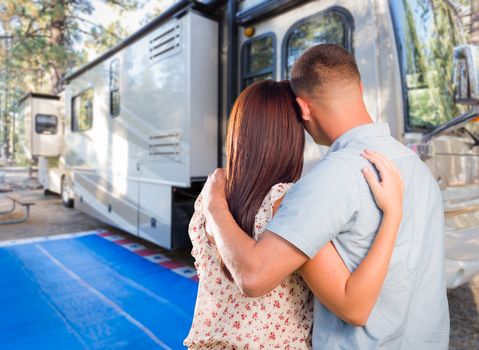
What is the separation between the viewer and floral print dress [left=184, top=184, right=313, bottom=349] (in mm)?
1074

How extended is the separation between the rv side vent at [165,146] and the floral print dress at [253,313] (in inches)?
112

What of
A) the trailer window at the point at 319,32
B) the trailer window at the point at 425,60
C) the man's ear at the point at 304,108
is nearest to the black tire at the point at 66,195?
the trailer window at the point at 319,32

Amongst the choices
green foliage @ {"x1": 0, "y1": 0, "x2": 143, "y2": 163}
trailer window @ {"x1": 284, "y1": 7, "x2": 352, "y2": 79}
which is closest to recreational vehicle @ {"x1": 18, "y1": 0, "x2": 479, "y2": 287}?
trailer window @ {"x1": 284, "y1": 7, "x2": 352, "y2": 79}

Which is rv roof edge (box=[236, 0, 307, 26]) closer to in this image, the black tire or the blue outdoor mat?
the blue outdoor mat

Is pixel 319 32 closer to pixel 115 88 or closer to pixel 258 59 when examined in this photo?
pixel 258 59

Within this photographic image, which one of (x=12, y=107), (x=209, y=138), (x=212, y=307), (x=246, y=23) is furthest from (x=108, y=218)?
(x=12, y=107)

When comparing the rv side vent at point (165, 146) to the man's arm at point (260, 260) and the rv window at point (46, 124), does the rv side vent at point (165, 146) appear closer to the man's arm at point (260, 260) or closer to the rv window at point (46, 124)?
the man's arm at point (260, 260)

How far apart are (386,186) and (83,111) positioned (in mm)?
6814

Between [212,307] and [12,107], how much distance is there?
4022cm

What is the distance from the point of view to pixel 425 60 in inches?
109

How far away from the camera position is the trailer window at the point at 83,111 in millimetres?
6410

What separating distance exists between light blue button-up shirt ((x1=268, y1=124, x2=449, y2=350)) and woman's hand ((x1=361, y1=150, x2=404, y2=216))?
0.9 inches

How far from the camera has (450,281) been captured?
8.01 feet

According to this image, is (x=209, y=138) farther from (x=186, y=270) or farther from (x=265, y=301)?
(x=265, y=301)
